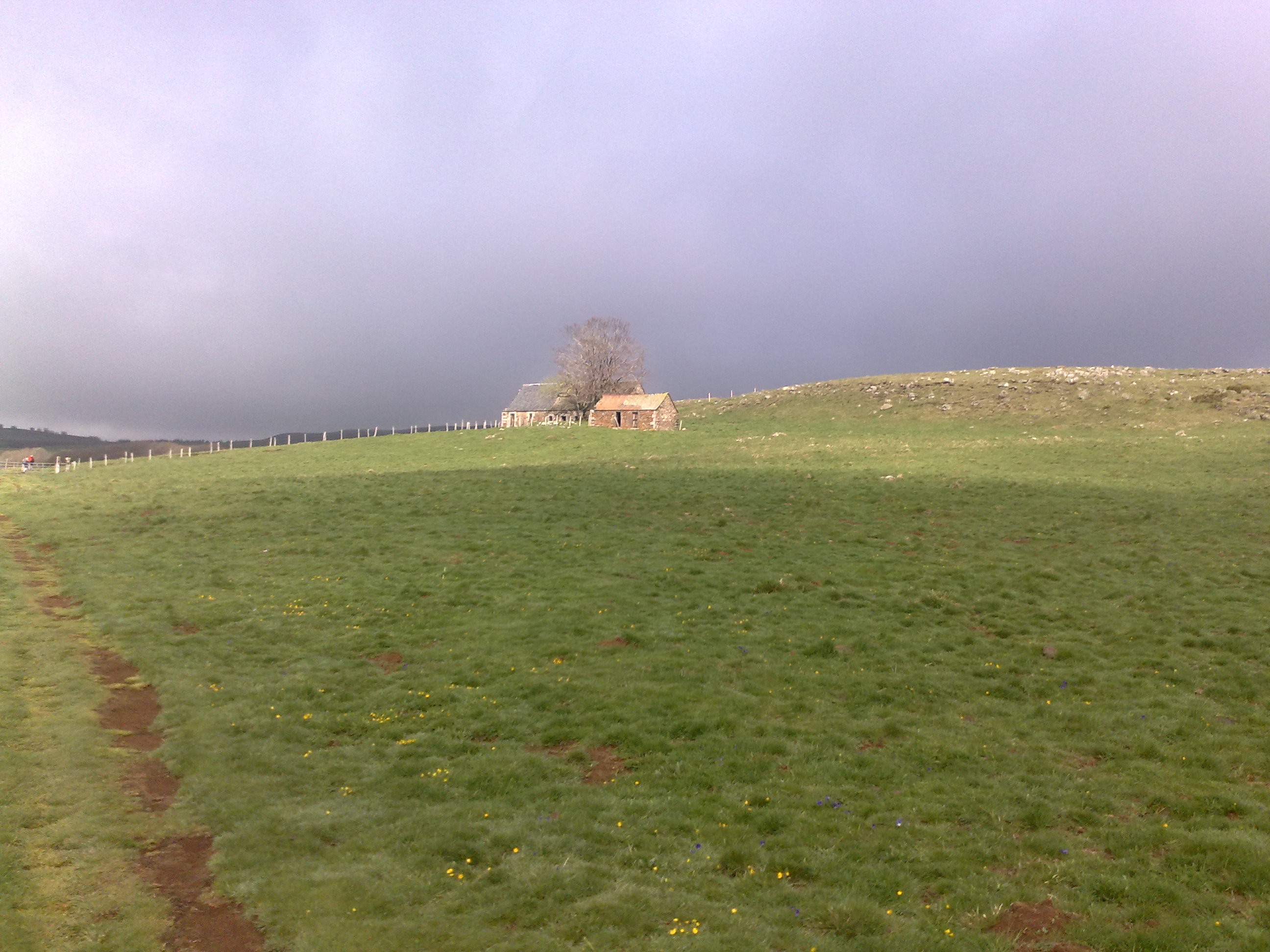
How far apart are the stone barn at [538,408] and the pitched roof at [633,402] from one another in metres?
13.6

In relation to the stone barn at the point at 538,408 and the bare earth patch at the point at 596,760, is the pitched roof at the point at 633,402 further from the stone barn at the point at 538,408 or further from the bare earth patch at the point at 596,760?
the bare earth patch at the point at 596,760

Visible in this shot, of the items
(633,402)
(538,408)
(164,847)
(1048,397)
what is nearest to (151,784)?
(164,847)

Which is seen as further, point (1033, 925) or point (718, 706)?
point (718, 706)

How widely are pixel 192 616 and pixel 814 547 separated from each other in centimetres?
2507

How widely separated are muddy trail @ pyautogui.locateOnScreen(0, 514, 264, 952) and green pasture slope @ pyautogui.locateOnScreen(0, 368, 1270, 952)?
1.23ft

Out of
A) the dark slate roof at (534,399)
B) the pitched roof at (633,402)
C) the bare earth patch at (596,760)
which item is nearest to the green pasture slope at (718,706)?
the bare earth patch at (596,760)

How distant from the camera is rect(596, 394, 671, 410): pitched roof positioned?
93812 millimetres

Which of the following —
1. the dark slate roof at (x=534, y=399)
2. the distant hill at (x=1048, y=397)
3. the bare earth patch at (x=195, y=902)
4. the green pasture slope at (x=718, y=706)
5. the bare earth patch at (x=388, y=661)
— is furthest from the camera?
the dark slate roof at (x=534, y=399)

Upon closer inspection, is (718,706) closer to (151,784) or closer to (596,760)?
(596,760)

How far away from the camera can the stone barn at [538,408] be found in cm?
11519

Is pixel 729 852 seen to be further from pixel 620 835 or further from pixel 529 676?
pixel 529 676

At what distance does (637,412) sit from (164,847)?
8363 cm

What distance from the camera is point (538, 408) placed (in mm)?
122812

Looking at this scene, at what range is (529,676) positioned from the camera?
1953 centimetres
